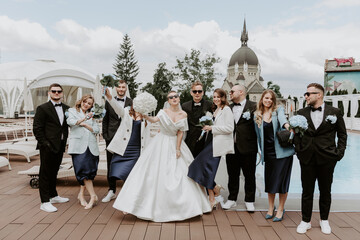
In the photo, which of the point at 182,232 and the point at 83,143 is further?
the point at 83,143

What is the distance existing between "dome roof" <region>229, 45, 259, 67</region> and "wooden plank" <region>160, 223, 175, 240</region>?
331 feet

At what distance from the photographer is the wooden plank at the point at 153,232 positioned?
334 centimetres

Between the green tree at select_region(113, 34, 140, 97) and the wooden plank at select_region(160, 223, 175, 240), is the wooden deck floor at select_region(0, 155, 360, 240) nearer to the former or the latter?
the wooden plank at select_region(160, 223, 175, 240)

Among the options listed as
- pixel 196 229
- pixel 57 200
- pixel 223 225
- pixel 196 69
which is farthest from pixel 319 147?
pixel 196 69

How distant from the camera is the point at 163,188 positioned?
382 centimetres

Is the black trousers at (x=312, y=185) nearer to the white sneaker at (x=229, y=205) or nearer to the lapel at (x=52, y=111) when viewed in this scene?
the white sneaker at (x=229, y=205)

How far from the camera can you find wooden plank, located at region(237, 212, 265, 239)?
344 cm

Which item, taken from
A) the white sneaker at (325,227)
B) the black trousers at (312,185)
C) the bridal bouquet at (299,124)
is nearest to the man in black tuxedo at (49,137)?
the bridal bouquet at (299,124)

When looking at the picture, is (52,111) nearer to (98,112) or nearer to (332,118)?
(98,112)

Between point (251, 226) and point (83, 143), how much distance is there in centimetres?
263

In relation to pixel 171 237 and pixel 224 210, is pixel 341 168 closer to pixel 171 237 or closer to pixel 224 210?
pixel 224 210

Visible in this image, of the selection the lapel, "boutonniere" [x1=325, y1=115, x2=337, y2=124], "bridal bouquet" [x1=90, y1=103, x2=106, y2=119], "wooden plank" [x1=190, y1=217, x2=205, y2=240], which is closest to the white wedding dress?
A: "wooden plank" [x1=190, y1=217, x2=205, y2=240]

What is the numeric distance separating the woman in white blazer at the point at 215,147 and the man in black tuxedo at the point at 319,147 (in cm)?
91

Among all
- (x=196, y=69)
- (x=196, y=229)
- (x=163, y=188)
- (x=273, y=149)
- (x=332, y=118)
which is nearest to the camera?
(x=332, y=118)
